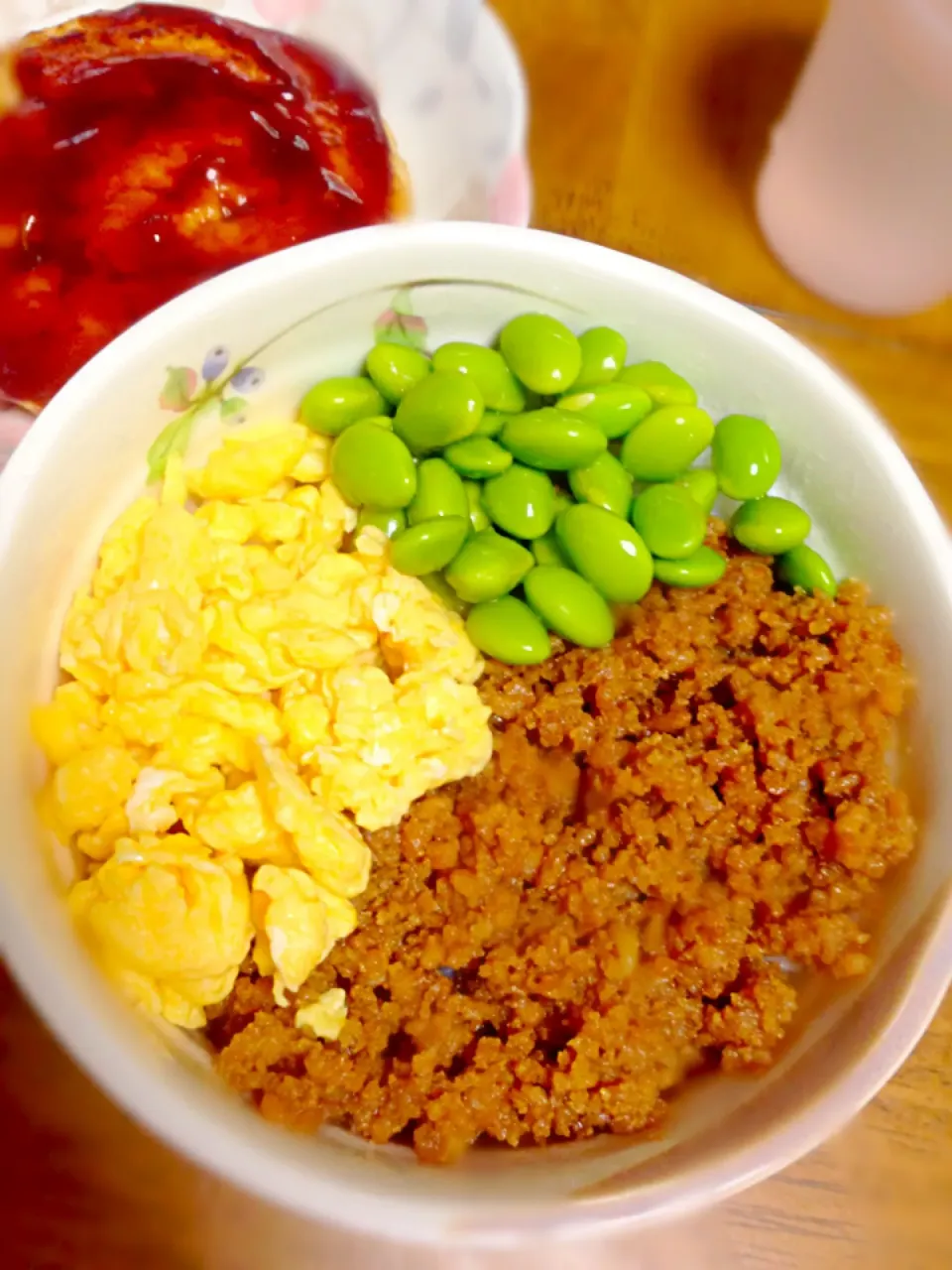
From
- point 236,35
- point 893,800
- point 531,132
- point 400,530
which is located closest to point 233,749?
point 400,530

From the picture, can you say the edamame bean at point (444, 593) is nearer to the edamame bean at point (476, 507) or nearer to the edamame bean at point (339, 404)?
the edamame bean at point (476, 507)

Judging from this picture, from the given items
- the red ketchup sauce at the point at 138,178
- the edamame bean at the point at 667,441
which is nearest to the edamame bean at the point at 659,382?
the edamame bean at the point at 667,441

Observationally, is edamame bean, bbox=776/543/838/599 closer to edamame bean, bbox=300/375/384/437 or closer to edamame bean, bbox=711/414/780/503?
edamame bean, bbox=711/414/780/503

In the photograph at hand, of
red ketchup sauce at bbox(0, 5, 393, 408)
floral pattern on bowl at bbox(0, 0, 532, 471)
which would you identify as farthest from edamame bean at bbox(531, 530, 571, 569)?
red ketchup sauce at bbox(0, 5, 393, 408)

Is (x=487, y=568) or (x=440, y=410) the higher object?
(x=440, y=410)

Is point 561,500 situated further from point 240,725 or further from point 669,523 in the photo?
point 240,725

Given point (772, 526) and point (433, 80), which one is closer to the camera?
point (772, 526)

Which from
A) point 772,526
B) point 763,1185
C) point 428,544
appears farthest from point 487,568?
point 763,1185
